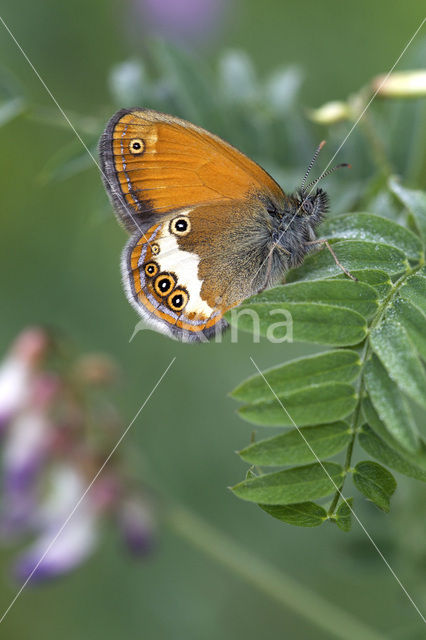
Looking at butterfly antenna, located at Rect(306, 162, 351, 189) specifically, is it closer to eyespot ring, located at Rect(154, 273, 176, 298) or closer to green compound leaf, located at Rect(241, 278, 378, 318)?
eyespot ring, located at Rect(154, 273, 176, 298)

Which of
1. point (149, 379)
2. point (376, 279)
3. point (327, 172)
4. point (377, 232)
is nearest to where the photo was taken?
point (376, 279)

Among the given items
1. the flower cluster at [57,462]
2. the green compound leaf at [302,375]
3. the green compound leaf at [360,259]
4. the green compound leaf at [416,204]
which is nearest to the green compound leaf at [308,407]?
the green compound leaf at [302,375]

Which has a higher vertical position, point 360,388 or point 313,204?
point 313,204

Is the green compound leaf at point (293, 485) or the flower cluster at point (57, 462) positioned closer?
the green compound leaf at point (293, 485)

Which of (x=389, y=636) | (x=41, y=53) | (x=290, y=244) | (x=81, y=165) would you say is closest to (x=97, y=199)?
(x=81, y=165)

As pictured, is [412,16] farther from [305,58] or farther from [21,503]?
[21,503]

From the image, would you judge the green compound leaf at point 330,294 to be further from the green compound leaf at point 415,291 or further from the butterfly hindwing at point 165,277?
the butterfly hindwing at point 165,277

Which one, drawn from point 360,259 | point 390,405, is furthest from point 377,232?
point 390,405

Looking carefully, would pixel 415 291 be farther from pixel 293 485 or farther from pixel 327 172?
pixel 327 172
